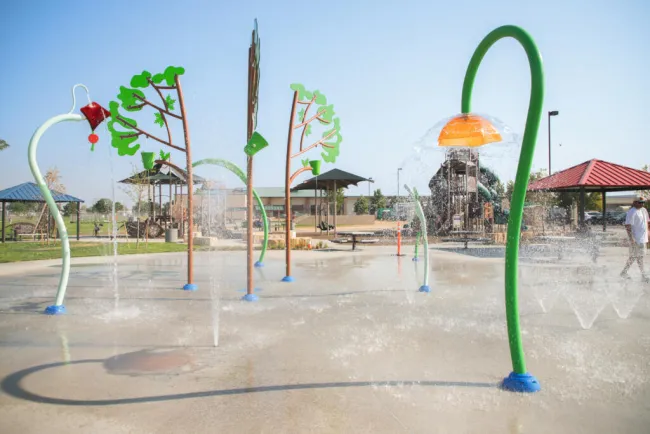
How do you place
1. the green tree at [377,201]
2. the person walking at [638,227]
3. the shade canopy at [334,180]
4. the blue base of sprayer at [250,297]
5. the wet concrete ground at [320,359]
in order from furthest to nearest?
1. the green tree at [377,201]
2. the shade canopy at [334,180]
3. the person walking at [638,227]
4. the blue base of sprayer at [250,297]
5. the wet concrete ground at [320,359]

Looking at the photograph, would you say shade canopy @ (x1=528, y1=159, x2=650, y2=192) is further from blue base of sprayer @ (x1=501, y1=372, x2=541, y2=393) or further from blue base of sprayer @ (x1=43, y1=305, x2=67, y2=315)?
blue base of sprayer @ (x1=43, y1=305, x2=67, y2=315)

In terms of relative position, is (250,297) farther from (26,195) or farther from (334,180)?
(26,195)

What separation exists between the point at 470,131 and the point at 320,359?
2759mm

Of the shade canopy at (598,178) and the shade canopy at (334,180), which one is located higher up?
the shade canopy at (334,180)

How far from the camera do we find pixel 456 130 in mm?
4445

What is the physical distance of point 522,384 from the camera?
377cm

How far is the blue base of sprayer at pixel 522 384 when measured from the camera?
12.3 feet

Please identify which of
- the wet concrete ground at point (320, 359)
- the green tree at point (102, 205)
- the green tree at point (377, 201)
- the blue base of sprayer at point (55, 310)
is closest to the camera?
the wet concrete ground at point (320, 359)

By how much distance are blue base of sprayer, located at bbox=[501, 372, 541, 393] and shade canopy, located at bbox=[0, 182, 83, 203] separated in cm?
2415

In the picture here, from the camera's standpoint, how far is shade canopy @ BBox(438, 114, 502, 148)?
173 inches

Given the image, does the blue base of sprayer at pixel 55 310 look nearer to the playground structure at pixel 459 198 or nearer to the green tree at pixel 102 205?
the playground structure at pixel 459 198

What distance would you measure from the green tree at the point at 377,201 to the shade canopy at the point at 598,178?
164 feet

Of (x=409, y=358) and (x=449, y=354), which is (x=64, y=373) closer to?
(x=409, y=358)

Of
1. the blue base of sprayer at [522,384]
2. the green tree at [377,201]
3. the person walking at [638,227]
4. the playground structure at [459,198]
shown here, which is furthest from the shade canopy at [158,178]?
the green tree at [377,201]
